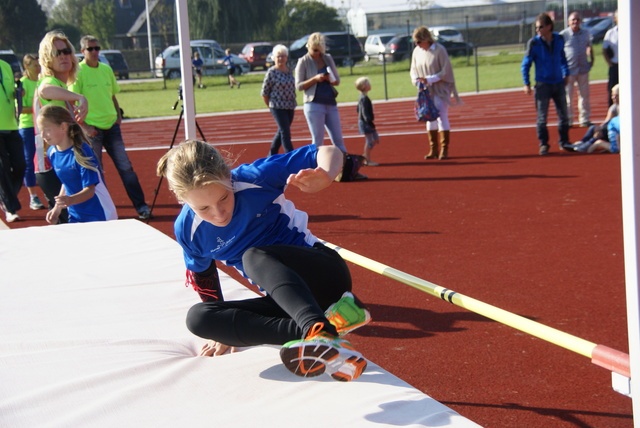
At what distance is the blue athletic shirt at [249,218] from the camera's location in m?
2.76

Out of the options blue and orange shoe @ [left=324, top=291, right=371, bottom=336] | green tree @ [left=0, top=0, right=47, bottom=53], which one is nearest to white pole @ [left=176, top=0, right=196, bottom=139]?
blue and orange shoe @ [left=324, top=291, right=371, bottom=336]

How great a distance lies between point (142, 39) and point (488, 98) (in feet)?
135

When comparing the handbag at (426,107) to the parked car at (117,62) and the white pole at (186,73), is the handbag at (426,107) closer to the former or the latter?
the white pole at (186,73)

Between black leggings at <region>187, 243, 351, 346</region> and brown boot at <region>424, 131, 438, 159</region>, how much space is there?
23.2 feet

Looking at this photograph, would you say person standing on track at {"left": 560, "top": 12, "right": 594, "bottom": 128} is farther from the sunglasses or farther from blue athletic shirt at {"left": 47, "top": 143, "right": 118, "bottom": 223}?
blue athletic shirt at {"left": 47, "top": 143, "right": 118, "bottom": 223}

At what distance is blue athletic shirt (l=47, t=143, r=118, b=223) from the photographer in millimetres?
4605

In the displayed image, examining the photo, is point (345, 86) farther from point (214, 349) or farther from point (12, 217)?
point (214, 349)

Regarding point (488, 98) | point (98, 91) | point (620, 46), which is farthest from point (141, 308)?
point (488, 98)

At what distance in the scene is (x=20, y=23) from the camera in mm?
43469

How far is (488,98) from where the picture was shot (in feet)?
58.7

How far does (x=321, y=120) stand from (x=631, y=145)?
660 centimetres

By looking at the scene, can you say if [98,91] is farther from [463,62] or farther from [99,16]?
[99,16]

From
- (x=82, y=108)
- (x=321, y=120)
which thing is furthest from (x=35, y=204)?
(x=321, y=120)

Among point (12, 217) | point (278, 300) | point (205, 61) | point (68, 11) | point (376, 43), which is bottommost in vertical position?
point (12, 217)
